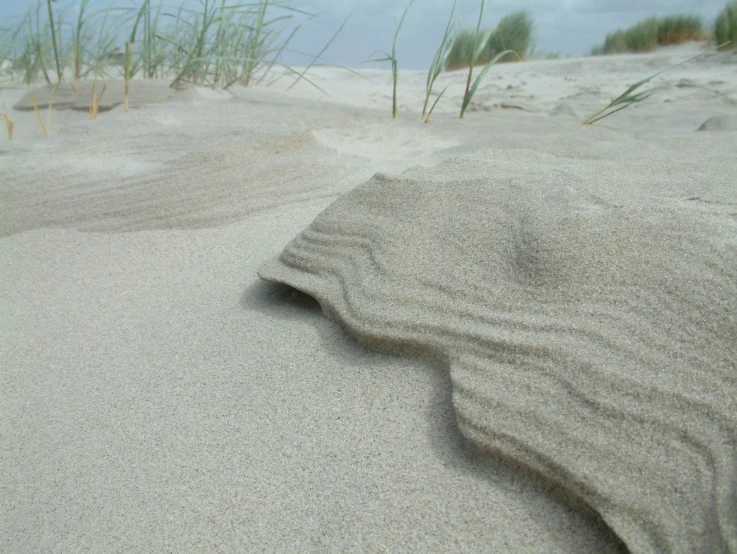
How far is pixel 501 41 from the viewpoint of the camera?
31.2ft

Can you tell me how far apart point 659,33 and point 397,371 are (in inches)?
418

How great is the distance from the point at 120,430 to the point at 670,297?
106 cm

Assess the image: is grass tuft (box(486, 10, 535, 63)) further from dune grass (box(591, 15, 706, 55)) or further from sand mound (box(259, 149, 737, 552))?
sand mound (box(259, 149, 737, 552))

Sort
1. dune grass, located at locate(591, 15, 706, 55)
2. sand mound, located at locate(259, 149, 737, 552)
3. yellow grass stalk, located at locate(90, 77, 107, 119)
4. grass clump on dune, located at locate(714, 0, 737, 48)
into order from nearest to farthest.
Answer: sand mound, located at locate(259, 149, 737, 552), yellow grass stalk, located at locate(90, 77, 107, 119), grass clump on dune, located at locate(714, 0, 737, 48), dune grass, located at locate(591, 15, 706, 55)

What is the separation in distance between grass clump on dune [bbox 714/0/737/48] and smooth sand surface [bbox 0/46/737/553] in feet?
22.6

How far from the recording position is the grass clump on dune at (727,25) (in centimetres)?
754

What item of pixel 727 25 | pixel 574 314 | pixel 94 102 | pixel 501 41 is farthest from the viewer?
pixel 501 41

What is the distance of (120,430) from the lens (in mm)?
1175

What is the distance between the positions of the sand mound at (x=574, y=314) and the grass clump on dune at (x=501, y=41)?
336 inches

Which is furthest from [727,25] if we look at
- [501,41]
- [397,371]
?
[397,371]

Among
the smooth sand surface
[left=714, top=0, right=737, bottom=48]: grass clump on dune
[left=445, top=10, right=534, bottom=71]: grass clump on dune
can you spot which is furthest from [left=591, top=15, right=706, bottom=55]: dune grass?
the smooth sand surface

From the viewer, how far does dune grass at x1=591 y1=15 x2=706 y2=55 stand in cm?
934

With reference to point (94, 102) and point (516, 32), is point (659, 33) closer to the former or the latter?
point (516, 32)

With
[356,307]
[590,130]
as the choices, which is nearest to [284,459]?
[356,307]
